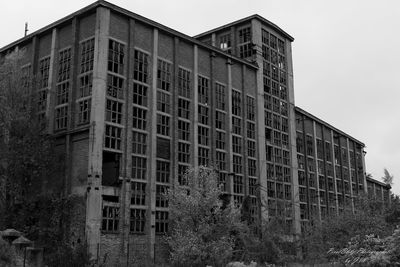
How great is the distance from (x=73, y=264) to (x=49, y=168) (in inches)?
326

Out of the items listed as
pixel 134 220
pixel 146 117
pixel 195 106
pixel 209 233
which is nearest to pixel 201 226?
pixel 209 233

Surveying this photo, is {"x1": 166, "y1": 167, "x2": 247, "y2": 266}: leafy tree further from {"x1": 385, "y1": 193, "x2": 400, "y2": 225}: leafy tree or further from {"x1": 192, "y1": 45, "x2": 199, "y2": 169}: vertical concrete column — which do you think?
{"x1": 385, "y1": 193, "x2": 400, "y2": 225}: leafy tree

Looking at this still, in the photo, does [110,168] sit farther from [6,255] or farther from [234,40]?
[234,40]

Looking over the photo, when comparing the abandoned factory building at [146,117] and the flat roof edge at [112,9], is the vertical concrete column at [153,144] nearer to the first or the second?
the abandoned factory building at [146,117]

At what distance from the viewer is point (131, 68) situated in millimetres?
38562

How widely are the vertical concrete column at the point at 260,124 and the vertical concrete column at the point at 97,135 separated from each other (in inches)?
738

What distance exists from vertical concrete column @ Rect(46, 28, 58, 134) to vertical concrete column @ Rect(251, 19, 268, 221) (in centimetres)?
2101

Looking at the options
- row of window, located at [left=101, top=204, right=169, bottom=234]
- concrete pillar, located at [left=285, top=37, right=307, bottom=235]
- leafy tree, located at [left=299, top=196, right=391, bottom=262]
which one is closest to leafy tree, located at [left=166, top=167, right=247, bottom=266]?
row of window, located at [left=101, top=204, right=169, bottom=234]

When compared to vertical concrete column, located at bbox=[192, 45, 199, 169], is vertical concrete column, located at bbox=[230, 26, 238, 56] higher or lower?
higher

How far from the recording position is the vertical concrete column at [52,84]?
39.0 meters

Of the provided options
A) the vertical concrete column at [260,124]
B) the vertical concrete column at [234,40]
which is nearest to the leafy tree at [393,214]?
the vertical concrete column at [260,124]

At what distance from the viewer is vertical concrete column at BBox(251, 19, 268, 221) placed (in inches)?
1965

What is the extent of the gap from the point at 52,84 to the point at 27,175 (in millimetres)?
7845

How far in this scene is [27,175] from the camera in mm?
36562
